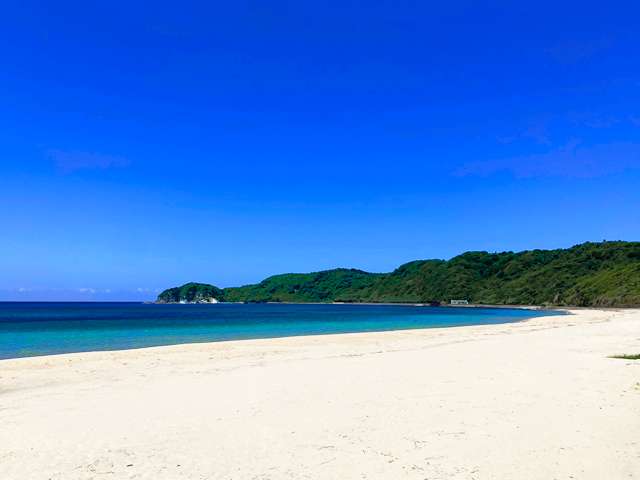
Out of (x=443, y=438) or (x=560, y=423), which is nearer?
(x=443, y=438)

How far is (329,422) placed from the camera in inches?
374

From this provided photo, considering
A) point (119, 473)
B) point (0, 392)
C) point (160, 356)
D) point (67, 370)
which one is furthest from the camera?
point (160, 356)

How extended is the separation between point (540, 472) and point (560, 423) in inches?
117

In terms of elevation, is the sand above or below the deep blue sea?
above

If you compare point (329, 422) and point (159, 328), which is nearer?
point (329, 422)

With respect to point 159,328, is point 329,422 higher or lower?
higher

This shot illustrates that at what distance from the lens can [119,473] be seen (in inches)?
273

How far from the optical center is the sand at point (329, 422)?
22.8 ft

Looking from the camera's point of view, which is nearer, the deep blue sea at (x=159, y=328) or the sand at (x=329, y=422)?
the sand at (x=329, y=422)

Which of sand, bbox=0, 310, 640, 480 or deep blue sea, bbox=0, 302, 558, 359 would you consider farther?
deep blue sea, bbox=0, 302, 558, 359

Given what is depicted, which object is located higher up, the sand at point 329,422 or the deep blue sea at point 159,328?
the sand at point 329,422

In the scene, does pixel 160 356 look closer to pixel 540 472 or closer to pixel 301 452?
pixel 301 452

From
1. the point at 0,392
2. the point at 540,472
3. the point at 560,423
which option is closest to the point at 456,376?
the point at 560,423

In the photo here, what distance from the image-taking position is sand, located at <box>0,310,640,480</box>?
22.8 ft
